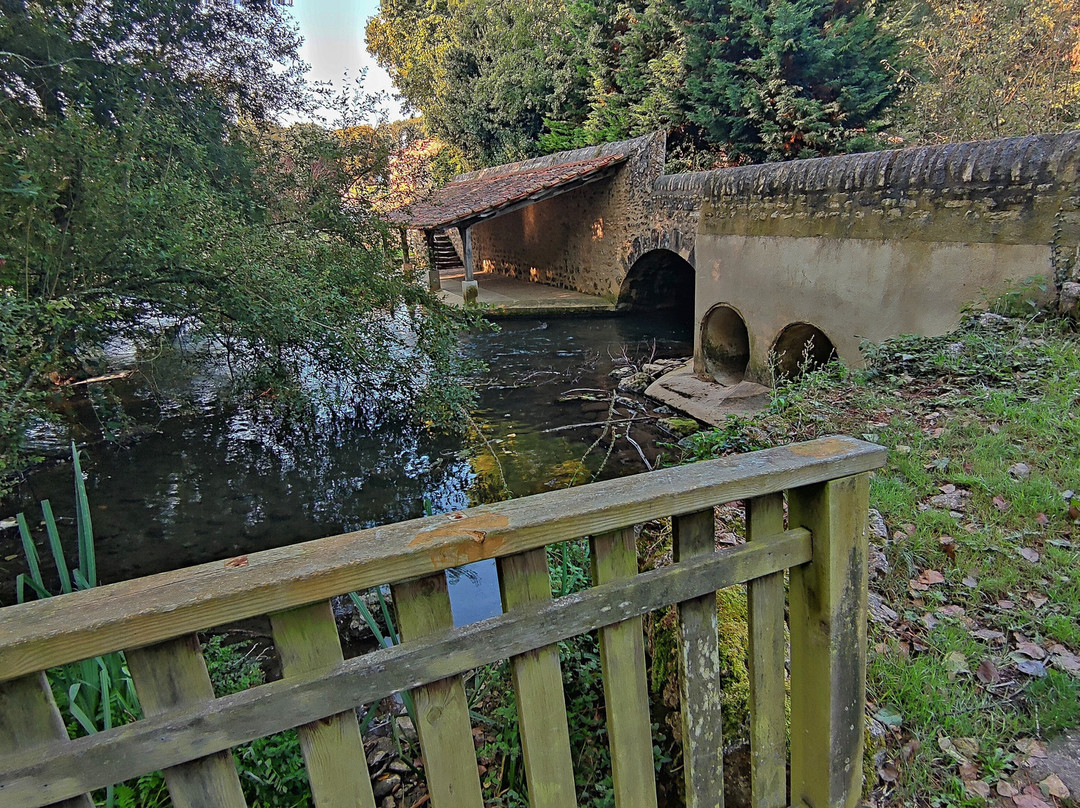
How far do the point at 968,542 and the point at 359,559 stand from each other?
2.51 meters

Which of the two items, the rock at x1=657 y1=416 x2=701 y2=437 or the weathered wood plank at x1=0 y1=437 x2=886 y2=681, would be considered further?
the rock at x1=657 y1=416 x2=701 y2=437

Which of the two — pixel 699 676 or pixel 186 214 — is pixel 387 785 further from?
pixel 186 214

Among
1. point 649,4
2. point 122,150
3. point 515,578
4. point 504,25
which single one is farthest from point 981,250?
point 504,25

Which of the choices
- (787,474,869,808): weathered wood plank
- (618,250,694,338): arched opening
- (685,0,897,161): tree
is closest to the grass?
(787,474,869,808): weathered wood plank

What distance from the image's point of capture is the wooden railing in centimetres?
76

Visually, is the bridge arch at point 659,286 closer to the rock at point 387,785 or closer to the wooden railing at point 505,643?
the rock at point 387,785

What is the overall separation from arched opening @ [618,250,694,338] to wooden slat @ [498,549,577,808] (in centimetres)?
1129

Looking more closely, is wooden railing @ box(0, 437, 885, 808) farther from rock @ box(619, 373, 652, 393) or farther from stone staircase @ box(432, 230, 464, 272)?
stone staircase @ box(432, 230, 464, 272)

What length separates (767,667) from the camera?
122cm

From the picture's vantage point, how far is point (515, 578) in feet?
3.18

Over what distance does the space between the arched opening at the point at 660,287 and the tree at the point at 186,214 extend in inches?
255

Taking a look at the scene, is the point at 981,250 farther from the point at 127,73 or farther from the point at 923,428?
the point at 127,73

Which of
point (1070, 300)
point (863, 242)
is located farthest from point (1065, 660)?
point (863, 242)

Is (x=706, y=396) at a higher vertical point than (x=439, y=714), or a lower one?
lower
